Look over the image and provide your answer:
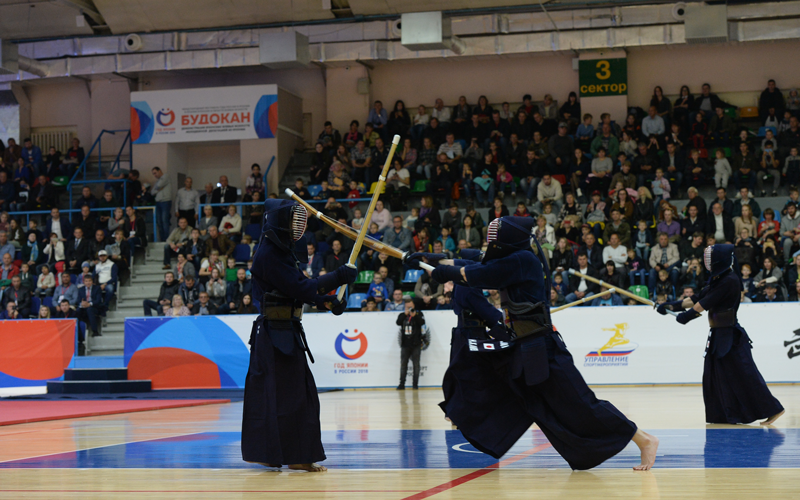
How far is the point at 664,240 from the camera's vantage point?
745 inches

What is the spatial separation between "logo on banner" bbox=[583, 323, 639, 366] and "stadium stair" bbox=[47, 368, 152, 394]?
9.00m

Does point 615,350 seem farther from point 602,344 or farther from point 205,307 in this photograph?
point 205,307

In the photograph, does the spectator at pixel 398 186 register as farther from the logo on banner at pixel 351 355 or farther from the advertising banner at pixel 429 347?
the logo on banner at pixel 351 355

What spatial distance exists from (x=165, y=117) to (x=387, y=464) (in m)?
20.9

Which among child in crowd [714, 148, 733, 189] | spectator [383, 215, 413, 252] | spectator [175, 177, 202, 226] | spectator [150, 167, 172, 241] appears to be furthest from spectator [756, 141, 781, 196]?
spectator [150, 167, 172, 241]

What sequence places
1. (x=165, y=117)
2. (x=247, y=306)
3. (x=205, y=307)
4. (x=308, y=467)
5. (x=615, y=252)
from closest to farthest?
1. (x=308, y=467)
2. (x=247, y=306)
3. (x=615, y=252)
4. (x=205, y=307)
5. (x=165, y=117)

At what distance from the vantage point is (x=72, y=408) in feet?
45.1

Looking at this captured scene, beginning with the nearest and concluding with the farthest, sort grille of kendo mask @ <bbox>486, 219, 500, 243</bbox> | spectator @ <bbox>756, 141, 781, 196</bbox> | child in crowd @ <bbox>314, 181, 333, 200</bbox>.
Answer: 1. grille of kendo mask @ <bbox>486, 219, 500, 243</bbox>
2. spectator @ <bbox>756, 141, 781, 196</bbox>
3. child in crowd @ <bbox>314, 181, 333, 200</bbox>

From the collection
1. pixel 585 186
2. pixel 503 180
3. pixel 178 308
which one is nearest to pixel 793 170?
pixel 585 186

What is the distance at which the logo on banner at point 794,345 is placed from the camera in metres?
15.9

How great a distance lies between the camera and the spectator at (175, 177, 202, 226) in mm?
24483

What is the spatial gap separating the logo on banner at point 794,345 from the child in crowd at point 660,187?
19.6 feet

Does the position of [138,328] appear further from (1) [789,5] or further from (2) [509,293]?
(1) [789,5]

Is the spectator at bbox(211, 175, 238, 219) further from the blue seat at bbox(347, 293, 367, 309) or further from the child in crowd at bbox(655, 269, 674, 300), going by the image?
the child in crowd at bbox(655, 269, 674, 300)
